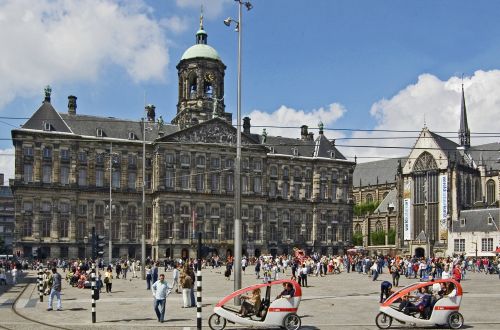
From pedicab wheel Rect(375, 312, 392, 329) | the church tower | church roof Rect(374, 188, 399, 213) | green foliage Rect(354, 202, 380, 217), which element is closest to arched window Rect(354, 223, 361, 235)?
green foliage Rect(354, 202, 380, 217)

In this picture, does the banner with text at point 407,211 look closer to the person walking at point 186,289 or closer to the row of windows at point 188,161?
the row of windows at point 188,161

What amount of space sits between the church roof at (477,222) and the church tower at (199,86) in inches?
1596

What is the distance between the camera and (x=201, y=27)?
9269cm

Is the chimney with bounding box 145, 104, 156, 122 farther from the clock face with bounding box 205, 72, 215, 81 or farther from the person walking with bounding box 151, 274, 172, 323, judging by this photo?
the person walking with bounding box 151, 274, 172, 323

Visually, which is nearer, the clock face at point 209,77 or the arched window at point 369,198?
the clock face at point 209,77

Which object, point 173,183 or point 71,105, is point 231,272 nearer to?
point 173,183

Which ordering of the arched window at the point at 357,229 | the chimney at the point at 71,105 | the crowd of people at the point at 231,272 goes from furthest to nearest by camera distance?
the arched window at the point at 357,229
the chimney at the point at 71,105
the crowd of people at the point at 231,272

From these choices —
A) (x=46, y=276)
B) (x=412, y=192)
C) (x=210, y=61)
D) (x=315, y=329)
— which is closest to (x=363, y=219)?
(x=412, y=192)

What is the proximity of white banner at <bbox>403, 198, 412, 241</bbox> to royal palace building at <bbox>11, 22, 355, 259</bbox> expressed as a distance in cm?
2229

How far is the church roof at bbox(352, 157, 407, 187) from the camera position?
5463 inches

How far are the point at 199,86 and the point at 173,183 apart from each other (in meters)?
14.0

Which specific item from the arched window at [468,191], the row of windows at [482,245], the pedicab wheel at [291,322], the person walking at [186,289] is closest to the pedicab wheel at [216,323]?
the pedicab wheel at [291,322]

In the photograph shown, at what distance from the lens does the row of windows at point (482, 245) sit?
96062 millimetres

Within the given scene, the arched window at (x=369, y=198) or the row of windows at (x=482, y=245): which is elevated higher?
the arched window at (x=369, y=198)
